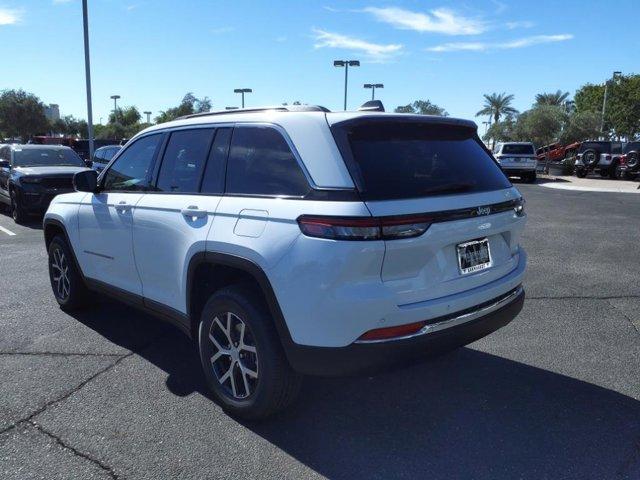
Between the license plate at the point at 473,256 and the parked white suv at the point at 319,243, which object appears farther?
the license plate at the point at 473,256

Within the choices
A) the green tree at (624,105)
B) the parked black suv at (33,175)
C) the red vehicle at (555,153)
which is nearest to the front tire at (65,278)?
the parked black suv at (33,175)

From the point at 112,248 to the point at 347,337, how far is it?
240 cm

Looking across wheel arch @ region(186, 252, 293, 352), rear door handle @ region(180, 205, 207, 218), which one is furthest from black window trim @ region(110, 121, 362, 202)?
wheel arch @ region(186, 252, 293, 352)

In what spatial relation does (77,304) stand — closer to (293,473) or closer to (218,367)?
(218,367)

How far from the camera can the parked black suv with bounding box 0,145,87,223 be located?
11539 millimetres

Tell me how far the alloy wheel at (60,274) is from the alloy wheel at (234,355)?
2.49 metres

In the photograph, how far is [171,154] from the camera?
384cm

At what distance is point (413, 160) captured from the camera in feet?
9.87

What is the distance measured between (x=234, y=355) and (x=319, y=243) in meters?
1.02

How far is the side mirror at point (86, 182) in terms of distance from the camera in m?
4.43

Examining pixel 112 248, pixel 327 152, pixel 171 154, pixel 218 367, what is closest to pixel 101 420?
pixel 218 367

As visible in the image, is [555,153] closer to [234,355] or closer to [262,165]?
[262,165]

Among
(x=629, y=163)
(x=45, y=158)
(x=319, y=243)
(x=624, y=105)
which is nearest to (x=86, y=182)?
(x=319, y=243)

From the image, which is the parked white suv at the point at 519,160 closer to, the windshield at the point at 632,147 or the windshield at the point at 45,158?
the windshield at the point at 632,147
